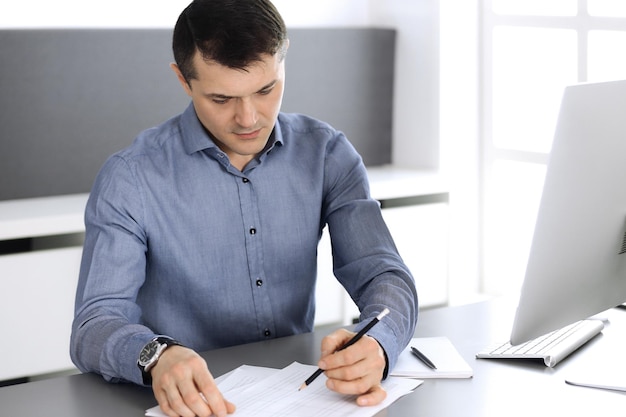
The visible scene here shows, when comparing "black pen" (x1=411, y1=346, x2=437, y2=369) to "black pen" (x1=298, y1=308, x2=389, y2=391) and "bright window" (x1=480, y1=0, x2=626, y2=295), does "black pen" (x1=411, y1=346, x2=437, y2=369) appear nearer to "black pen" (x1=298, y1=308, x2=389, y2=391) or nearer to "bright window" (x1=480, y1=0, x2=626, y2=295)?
"black pen" (x1=298, y1=308, x2=389, y2=391)

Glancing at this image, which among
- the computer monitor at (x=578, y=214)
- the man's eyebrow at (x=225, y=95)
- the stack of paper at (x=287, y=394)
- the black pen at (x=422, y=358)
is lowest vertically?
the black pen at (x=422, y=358)

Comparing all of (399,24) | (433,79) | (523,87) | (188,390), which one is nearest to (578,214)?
(188,390)

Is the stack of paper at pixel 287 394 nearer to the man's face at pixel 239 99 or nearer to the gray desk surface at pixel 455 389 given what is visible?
the gray desk surface at pixel 455 389

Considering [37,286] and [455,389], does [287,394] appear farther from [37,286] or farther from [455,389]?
[37,286]

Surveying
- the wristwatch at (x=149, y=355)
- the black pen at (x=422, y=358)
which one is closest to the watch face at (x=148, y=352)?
the wristwatch at (x=149, y=355)

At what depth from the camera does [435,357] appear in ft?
5.97

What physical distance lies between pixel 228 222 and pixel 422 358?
564 millimetres

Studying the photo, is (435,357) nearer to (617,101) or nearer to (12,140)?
(617,101)

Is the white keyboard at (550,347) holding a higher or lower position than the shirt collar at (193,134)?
lower

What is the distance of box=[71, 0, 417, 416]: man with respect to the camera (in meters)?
1.89

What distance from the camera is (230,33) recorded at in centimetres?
191

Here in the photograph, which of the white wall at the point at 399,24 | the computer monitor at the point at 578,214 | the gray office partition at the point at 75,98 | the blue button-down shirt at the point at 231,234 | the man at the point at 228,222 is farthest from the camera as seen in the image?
the white wall at the point at 399,24

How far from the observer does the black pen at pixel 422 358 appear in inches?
69.8

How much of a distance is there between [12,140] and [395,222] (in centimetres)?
148
